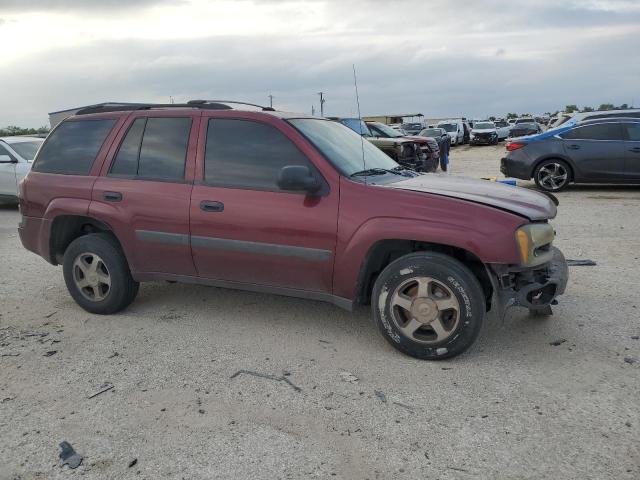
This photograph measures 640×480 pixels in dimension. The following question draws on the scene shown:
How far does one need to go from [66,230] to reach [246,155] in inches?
76.5

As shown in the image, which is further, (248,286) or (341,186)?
(248,286)

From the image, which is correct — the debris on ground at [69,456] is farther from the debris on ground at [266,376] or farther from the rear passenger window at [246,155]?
the rear passenger window at [246,155]

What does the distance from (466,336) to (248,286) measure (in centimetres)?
168

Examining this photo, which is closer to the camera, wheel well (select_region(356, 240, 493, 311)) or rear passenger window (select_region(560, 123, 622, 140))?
wheel well (select_region(356, 240, 493, 311))

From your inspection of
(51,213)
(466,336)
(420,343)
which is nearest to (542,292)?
(466,336)

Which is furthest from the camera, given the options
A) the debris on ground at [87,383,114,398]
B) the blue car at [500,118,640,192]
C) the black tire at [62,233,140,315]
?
the blue car at [500,118,640,192]

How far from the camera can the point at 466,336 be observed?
382cm

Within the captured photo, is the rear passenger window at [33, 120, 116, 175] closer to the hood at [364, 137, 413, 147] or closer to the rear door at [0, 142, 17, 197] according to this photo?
the rear door at [0, 142, 17, 197]

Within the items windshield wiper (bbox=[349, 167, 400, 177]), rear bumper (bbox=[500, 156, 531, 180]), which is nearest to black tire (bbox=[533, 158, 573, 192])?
rear bumper (bbox=[500, 156, 531, 180])

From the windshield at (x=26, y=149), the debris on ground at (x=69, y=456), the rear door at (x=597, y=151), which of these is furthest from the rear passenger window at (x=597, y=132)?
the debris on ground at (x=69, y=456)

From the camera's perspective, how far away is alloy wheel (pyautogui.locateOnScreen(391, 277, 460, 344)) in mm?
3840

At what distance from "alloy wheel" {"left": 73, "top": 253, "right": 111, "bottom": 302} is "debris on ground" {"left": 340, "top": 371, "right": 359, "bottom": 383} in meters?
2.31

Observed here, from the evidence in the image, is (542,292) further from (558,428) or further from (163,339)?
(163,339)

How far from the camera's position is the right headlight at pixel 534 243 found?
145 inches
